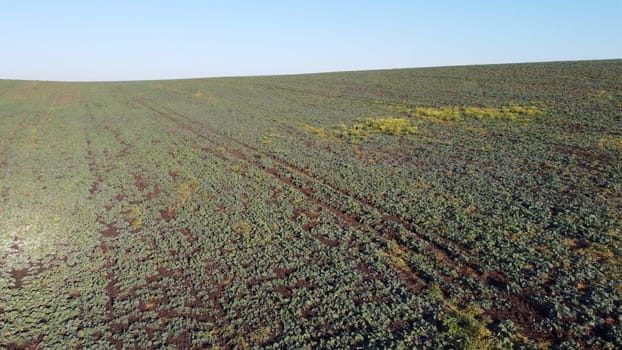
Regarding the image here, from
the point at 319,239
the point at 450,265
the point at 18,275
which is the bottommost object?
the point at 450,265

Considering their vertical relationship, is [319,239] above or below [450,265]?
above

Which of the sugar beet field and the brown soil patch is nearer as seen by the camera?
the sugar beet field

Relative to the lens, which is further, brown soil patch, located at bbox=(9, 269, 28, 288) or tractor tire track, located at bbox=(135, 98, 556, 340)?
brown soil patch, located at bbox=(9, 269, 28, 288)

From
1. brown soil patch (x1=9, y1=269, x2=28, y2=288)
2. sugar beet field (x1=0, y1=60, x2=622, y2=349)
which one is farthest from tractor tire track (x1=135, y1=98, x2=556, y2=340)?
brown soil patch (x1=9, y1=269, x2=28, y2=288)

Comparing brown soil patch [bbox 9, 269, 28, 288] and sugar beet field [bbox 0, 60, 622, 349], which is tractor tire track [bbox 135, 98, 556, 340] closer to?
sugar beet field [bbox 0, 60, 622, 349]

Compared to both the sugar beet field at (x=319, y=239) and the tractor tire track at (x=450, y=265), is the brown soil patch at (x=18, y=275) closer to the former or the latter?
the sugar beet field at (x=319, y=239)

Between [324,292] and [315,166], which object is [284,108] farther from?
[324,292]

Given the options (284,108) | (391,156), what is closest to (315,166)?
(391,156)

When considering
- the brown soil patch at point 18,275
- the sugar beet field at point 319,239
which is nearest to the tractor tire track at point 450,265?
the sugar beet field at point 319,239

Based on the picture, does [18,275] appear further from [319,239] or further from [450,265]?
[450,265]

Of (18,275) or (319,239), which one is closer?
(18,275)

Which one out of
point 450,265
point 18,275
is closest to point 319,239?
point 450,265
